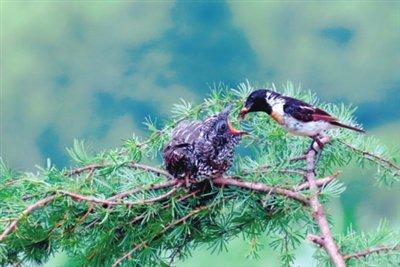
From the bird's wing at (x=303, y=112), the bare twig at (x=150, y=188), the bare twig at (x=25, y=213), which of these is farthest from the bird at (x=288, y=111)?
the bare twig at (x=25, y=213)

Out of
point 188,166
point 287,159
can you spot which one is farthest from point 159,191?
point 287,159

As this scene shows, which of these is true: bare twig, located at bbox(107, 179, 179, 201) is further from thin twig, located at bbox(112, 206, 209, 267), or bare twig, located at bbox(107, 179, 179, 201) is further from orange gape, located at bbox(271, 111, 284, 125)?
orange gape, located at bbox(271, 111, 284, 125)

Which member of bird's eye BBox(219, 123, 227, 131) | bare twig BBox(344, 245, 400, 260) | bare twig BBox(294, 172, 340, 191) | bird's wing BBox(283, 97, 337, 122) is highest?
bird's wing BBox(283, 97, 337, 122)

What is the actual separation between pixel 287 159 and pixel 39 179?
292 mm

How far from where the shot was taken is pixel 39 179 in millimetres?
953

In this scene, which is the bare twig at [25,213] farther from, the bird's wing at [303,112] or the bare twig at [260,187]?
the bird's wing at [303,112]

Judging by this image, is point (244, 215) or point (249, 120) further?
point (249, 120)

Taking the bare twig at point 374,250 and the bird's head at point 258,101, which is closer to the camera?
the bare twig at point 374,250

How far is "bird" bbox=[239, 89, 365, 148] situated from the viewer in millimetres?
1018

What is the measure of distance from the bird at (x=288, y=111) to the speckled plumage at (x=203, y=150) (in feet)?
0.18

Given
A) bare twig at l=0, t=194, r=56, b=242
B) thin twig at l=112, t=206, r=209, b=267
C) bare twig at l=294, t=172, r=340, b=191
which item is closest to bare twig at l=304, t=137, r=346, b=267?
bare twig at l=294, t=172, r=340, b=191

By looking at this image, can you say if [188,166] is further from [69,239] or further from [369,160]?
[369,160]

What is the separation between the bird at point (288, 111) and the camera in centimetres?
102

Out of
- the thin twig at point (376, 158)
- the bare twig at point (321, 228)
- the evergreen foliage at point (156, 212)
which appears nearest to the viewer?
the bare twig at point (321, 228)
